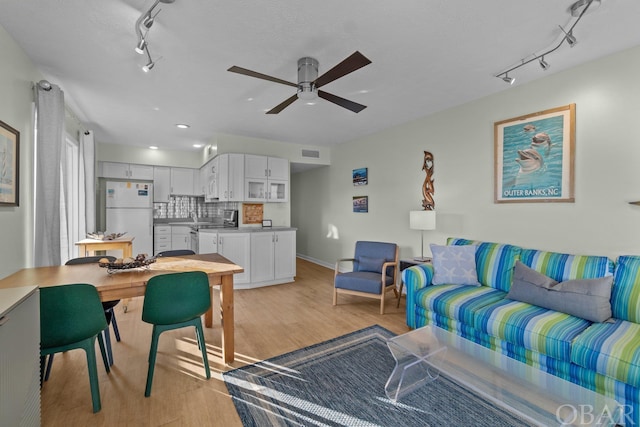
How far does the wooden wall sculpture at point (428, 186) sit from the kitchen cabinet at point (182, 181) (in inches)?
201

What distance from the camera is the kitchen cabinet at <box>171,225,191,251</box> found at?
6.10m

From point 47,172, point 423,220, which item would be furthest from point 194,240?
point 423,220

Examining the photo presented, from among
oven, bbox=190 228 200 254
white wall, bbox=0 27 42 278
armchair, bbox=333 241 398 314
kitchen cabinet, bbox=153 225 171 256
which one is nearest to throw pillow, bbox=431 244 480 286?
armchair, bbox=333 241 398 314

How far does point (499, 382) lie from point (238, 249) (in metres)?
3.71

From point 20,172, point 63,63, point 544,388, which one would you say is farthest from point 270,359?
point 63,63

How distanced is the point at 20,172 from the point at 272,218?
339 centimetres

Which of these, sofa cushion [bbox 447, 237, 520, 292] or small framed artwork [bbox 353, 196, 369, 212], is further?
small framed artwork [bbox 353, 196, 369, 212]

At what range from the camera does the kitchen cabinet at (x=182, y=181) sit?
632 centimetres

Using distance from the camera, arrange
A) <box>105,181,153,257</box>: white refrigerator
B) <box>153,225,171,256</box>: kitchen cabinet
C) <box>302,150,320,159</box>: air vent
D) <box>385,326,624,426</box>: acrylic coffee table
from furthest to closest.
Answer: <box>153,225,171,256</box>: kitchen cabinet, <box>302,150,320,159</box>: air vent, <box>105,181,153,257</box>: white refrigerator, <box>385,326,624,426</box>: acrylic coffee table

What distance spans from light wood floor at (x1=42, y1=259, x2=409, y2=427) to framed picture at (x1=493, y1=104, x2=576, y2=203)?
1936 millimetres

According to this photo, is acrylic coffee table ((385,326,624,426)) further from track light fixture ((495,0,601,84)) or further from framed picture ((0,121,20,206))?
framed picture ((0,121,20,206))

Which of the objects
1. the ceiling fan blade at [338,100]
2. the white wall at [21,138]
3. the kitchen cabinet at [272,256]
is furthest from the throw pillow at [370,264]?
the white wall at [21,138]

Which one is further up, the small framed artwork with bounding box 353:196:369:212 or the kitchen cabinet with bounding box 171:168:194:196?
the kitchen cabinet with bounding box 171:168:194:196

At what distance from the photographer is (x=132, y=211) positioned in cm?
568
